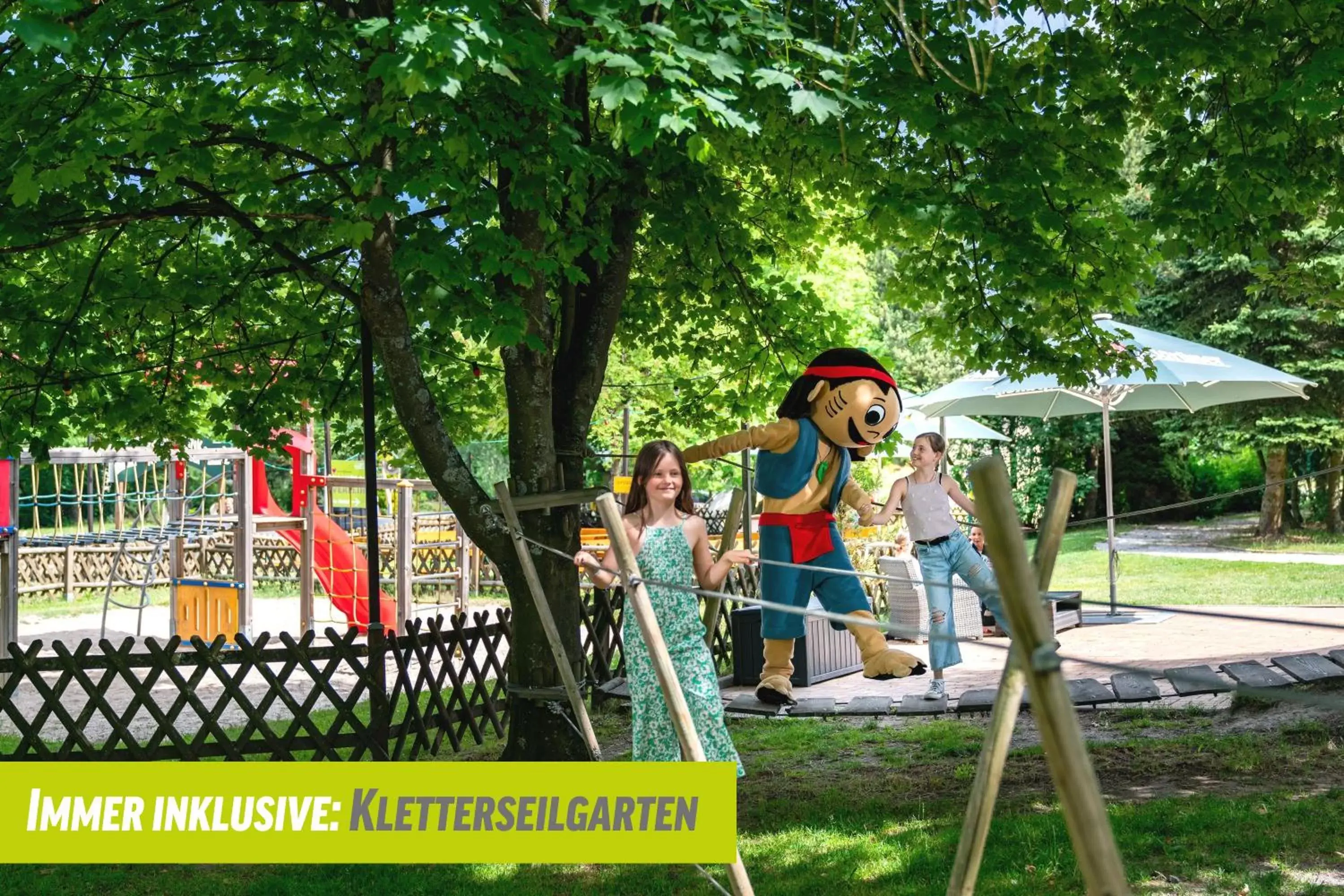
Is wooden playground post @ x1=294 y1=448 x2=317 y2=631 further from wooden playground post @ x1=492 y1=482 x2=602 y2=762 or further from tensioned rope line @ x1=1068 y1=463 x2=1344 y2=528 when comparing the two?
tensioned rope line @ x1=1068 y1=463 x2=1344 y2=528

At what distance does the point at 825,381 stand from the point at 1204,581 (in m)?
13.2

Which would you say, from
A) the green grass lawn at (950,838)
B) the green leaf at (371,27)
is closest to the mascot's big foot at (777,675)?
the green grass lawn at (950,838)

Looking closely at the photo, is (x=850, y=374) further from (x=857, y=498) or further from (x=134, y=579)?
(x=134, y=579)

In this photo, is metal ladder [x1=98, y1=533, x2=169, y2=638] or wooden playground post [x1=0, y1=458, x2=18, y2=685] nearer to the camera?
wooden playground post [x1=0, y1=458, x2=18, y2=685]

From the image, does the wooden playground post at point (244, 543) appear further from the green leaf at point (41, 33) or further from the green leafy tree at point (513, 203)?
the green leaf at point (41, 33)

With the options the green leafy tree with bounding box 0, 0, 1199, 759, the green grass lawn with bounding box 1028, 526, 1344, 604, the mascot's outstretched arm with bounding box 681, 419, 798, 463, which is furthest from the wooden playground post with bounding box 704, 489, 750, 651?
the green grass lawn with bounding box 1028, 526, 1344, 604

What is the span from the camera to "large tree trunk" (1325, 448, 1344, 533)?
23844 millimetres

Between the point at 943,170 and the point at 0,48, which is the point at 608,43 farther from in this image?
the point at 0,48

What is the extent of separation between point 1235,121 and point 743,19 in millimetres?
3085

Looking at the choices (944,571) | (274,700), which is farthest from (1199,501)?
(274,700)

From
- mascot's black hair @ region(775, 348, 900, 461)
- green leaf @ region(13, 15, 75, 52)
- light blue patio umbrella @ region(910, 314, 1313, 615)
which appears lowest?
mascot's black hair @ region(775, 348, 900, 461)

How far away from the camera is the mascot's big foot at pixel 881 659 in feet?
21.1

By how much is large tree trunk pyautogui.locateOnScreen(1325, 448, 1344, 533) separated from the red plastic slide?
17735mm

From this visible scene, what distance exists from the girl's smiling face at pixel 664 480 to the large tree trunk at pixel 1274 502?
20752 mm
